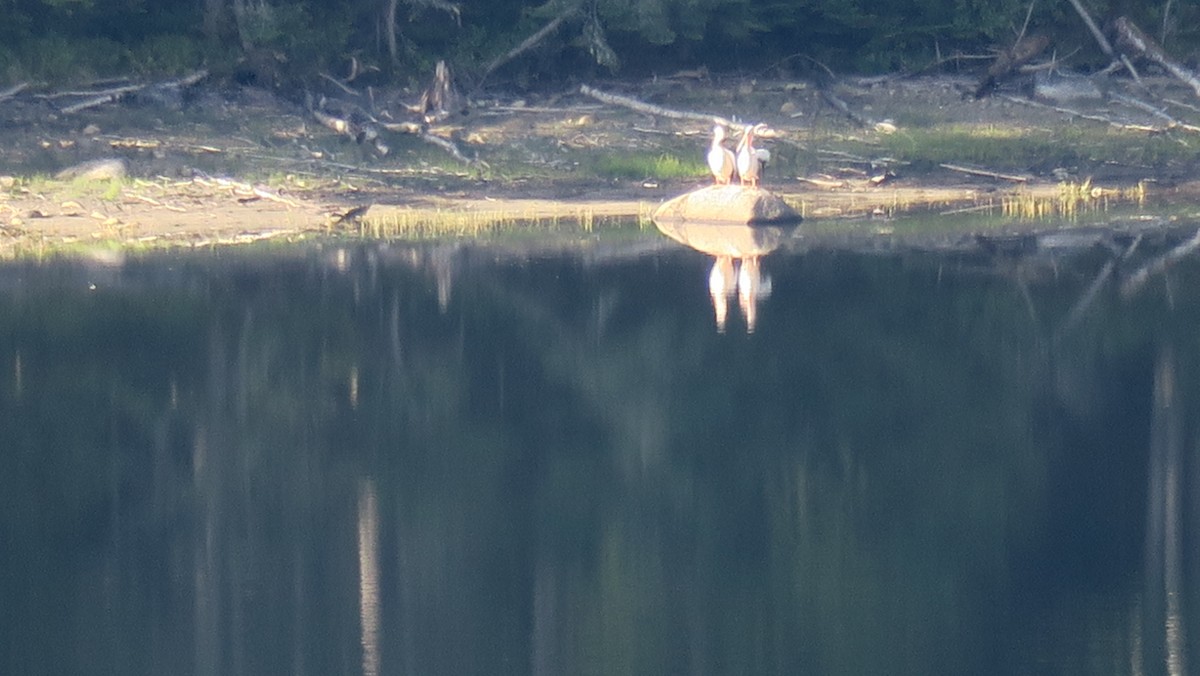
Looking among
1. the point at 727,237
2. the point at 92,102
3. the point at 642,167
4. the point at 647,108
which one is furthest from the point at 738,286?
the point at 92,102

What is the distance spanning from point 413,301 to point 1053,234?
8038 mm

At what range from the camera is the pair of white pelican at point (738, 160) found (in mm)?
20125

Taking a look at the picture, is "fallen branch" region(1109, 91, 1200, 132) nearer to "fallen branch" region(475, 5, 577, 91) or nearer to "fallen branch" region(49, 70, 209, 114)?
"fallen branch" region(475, 5, 577, 91)

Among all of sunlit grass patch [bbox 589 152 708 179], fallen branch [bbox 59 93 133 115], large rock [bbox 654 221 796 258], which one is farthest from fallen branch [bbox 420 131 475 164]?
fallen branch [bbox 59 93 133 115]

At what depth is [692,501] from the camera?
9.09 meters

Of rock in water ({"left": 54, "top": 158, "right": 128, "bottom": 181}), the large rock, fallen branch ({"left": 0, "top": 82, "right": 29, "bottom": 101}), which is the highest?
fallen branch ({"left": 0, "top": 82, "right": 29, "bottom": 101})

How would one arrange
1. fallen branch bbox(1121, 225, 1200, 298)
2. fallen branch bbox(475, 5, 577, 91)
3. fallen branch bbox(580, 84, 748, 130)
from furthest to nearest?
1. fallen branch bbox(475, 5, 577, 91)
2. fallen branch bbox(580, 84, 748, 130)
3. fallen branch bbox(1121, 225, 1200, 298)

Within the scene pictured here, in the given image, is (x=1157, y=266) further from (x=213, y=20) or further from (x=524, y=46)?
(x=213, y=20)

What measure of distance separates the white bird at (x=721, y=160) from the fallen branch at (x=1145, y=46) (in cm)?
896

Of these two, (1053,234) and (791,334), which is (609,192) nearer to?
(1053,234)

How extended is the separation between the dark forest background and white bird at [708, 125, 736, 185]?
4728mm

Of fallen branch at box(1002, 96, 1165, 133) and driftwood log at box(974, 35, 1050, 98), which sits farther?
driftwood log at box(974, 35, 1050, 98)

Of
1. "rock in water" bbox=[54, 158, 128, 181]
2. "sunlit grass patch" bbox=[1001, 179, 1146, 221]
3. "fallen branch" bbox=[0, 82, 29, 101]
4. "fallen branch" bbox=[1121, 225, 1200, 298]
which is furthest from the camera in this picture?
"fallen branch" bbox=[0, 82, 29, 101]

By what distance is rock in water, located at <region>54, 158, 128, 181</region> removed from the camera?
20734 mm
